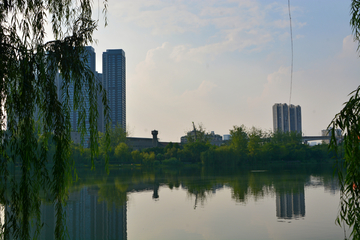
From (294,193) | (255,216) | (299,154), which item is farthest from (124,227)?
(299,154)

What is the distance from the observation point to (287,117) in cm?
16825

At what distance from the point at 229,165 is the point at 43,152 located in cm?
6268

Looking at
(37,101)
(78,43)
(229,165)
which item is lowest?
(229,165)

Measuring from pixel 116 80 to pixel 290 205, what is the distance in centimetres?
11177

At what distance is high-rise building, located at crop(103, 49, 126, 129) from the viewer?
122m

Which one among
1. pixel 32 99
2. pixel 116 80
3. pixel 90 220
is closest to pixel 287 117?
pixel 116 80

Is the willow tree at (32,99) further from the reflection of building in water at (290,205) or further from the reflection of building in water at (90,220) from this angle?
the reflection of building in water at (290,205)

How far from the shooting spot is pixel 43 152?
5559 millimetres

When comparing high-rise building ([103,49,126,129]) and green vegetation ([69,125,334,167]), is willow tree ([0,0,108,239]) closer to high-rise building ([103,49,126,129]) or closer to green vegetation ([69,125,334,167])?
green vegetation ([69,125,334,167])

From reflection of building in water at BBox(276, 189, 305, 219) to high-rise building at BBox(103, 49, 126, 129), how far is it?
10436 centimetres

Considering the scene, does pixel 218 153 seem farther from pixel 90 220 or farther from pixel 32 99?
pixel 32 99

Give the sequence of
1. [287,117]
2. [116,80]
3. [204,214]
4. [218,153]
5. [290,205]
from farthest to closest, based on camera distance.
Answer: [287,117], [116,80], [218,153], [290,205], [204,214]

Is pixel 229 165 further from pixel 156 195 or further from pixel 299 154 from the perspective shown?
pixel 156 195

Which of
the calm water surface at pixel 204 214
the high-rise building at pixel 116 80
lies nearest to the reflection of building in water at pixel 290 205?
the calm water surface at pixel 204 214
